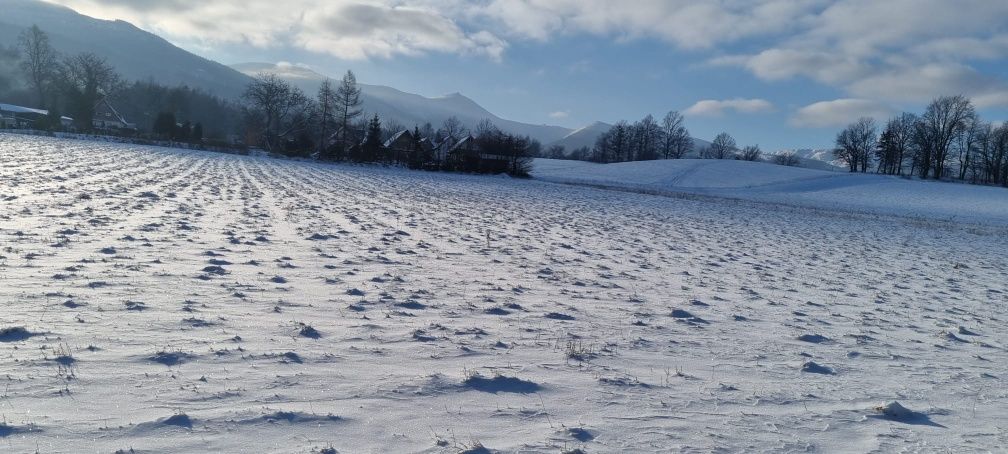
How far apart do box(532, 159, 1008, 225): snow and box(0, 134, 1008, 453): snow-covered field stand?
37.2 metres

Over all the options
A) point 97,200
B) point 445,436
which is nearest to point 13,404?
point 445,436

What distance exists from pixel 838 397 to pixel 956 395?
119 centimetres

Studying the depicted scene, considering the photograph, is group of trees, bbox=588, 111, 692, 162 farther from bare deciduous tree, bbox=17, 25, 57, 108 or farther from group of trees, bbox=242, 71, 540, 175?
bare deciduous tree, bbox=17, 25, 57, 108

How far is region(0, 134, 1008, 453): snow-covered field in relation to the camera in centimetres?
365

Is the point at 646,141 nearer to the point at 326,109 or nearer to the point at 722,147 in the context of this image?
the point at 722,147

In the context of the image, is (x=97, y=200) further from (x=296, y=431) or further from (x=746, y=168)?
(x=746, y=168)

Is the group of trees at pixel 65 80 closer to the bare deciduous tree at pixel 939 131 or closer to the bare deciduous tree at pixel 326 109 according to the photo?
the bare deciduous tree at pixel 326 109

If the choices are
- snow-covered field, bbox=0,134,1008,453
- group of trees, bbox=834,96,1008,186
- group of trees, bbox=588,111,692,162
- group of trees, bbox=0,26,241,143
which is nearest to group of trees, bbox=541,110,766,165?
group of trees, bbox=588,111,692,162

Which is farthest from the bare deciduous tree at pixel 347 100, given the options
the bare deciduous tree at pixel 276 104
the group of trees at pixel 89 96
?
the group of trees at pixel 89 96

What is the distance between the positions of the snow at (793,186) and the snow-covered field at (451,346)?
37.2 m

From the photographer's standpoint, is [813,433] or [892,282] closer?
[813,433]

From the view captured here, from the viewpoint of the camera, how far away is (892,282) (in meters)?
10.9

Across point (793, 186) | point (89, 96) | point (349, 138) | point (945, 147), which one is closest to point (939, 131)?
point (945, 147)

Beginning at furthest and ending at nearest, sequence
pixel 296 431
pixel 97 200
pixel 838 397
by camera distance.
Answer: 1. pixel 97 200
2. pixel 838 397
3. pixel 296 431
